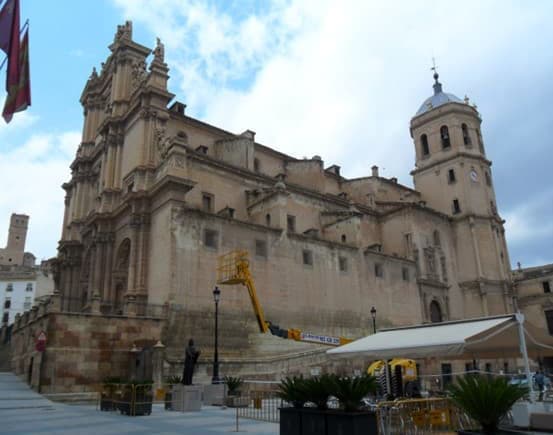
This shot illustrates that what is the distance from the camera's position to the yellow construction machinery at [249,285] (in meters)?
22.9

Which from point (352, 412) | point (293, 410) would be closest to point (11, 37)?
point (293, 410)

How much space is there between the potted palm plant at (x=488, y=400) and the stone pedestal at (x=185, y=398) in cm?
1011

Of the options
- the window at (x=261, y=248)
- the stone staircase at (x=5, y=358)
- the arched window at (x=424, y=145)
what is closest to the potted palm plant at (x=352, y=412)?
the window at (x=261, y=248)

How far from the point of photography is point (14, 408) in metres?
15.3

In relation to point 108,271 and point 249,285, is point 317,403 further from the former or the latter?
point 108,271

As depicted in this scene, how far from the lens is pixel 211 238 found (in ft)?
87.5

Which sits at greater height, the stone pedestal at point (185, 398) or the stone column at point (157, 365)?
the stone column at point (157, 365)

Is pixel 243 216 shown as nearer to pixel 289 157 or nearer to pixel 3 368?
pixel 289 157

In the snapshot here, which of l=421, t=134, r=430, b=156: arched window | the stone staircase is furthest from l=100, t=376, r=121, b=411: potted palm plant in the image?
l=421, t=134, r=430, b=156: arched window

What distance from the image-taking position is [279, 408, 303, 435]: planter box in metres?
8.27

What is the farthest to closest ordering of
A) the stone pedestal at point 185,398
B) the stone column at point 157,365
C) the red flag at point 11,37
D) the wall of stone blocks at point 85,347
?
the stone column at point 157,365 → the wall of stone blocks at point 85,347 → the stone pedestal at point 185,398 → the red flag at point 11,37

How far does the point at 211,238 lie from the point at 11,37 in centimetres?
1575

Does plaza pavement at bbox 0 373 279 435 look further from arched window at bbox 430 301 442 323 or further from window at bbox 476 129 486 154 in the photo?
window at bbox 476 129 486 154

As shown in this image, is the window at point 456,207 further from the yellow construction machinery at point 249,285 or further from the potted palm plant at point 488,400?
the potted palm plant at point 488,400
